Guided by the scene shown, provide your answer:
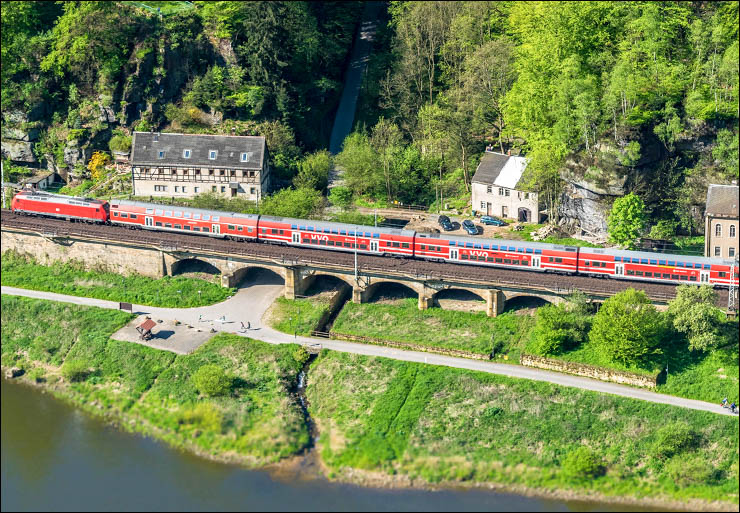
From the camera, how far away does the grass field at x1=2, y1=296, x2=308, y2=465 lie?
3750 inches

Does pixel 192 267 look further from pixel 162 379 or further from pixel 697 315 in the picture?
pixel 697 315

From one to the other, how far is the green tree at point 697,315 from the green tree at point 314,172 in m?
45.5

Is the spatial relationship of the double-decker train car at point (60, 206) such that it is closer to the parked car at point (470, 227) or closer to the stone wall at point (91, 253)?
the stone wall at point (91, 253)

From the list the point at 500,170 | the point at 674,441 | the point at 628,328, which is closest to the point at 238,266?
the point at 500,170

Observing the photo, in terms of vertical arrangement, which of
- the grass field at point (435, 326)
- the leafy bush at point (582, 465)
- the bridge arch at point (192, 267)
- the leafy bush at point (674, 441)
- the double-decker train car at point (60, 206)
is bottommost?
the leafy bush at point (582, 465)

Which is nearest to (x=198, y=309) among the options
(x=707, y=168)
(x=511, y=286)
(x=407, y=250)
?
(x=407, y=250)

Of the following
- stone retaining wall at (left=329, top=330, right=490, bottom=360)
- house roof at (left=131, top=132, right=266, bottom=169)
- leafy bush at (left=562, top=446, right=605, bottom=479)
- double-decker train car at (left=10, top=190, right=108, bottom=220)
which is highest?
house roof at (left=131, top=132, right=266, bottom=169)

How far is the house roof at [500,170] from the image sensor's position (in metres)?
124

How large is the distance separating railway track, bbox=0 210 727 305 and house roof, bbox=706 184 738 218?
8.87m

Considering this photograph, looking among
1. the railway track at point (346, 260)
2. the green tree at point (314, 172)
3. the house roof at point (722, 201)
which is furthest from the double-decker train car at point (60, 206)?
the house roof at point (722, 201)

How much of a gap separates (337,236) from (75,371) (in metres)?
28.8

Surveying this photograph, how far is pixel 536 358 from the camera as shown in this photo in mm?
102125

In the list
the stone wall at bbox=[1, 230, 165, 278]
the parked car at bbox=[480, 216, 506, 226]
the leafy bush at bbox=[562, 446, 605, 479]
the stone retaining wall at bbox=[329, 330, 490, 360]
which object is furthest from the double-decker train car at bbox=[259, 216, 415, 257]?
the leafy bush at bbox=[562, 446, 605, 479]

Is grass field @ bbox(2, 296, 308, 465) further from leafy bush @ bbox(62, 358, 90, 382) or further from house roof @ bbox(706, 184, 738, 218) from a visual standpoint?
house roof @ bbox(706, 184, 738, 218)
